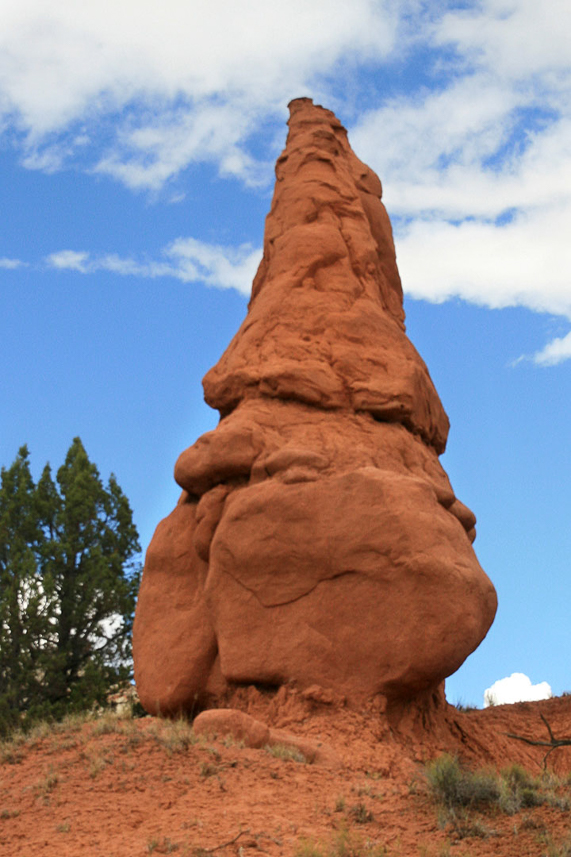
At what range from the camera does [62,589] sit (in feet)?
69.7

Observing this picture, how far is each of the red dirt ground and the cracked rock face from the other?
1.96 ft

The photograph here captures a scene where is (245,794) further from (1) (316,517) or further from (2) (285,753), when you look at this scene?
(1) (316,517)

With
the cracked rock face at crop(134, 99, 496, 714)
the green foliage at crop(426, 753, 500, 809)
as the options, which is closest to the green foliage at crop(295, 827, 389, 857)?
the green foliage at crop(426, 753, 500, 809)

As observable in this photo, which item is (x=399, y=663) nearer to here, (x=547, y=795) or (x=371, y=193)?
(x=547, y=795)

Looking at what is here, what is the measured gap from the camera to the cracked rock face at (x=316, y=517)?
10.7 m

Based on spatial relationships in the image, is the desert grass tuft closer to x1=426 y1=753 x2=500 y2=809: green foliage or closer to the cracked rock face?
the cracked rock face

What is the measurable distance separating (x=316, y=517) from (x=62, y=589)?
38.9 feet

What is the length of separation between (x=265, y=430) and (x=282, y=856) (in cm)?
603

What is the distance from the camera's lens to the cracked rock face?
35.0 ft

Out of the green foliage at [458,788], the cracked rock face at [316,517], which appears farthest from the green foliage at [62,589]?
the green foliage at [458,788]

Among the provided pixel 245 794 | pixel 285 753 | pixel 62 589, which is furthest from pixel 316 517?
pixel 62 589

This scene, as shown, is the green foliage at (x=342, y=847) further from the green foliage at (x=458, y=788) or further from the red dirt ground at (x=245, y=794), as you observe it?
the green foliage at (x=458, y=788)

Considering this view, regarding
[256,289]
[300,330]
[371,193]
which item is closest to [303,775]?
[300,330]

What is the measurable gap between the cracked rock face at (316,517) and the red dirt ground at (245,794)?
60cm
